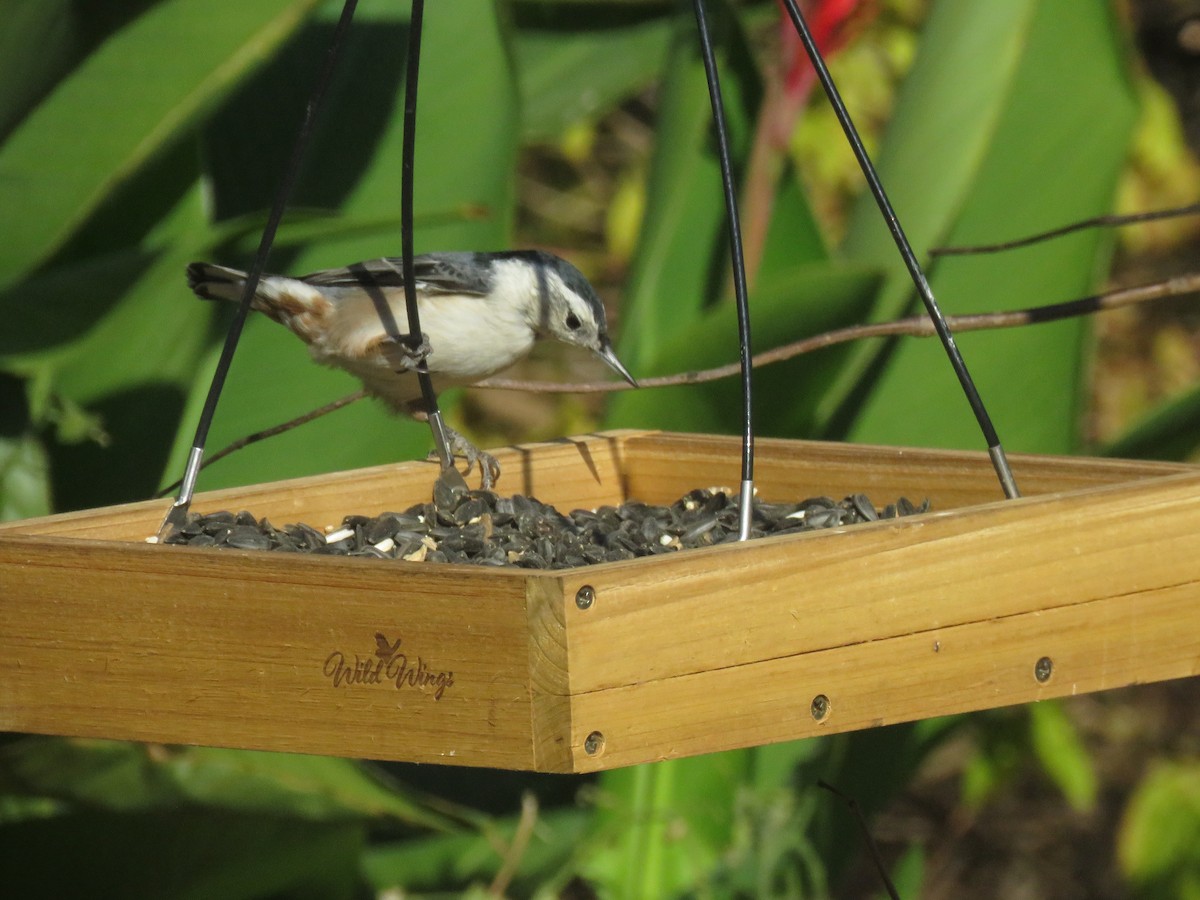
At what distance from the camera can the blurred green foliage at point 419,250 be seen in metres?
2.82

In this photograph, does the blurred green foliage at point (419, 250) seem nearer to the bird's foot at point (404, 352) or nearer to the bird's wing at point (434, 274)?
the bird's wing at point (434, 274)

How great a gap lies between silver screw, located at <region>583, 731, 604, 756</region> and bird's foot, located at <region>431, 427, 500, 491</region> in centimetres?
103

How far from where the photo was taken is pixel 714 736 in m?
1.70

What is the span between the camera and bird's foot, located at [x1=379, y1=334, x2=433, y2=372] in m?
2.51

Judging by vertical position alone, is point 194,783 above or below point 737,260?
below

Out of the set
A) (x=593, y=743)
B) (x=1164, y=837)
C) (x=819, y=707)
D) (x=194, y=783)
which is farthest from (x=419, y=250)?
(x=1164, y=837)

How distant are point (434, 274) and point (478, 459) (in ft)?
1.08

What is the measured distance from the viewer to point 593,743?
159cm

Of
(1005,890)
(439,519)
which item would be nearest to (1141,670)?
(439,519)

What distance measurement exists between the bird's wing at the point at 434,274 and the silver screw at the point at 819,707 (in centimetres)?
113

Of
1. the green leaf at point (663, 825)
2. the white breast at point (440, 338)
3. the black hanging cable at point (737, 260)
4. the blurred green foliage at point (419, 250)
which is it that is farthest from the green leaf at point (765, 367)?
the black hanging cable at point (737, 260)

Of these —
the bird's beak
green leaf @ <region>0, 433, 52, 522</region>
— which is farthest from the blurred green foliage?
the bird's beak

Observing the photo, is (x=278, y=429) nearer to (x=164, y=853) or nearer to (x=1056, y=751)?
(x=164, y=853)

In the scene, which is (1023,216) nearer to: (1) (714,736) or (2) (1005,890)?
(1) (714,736)
